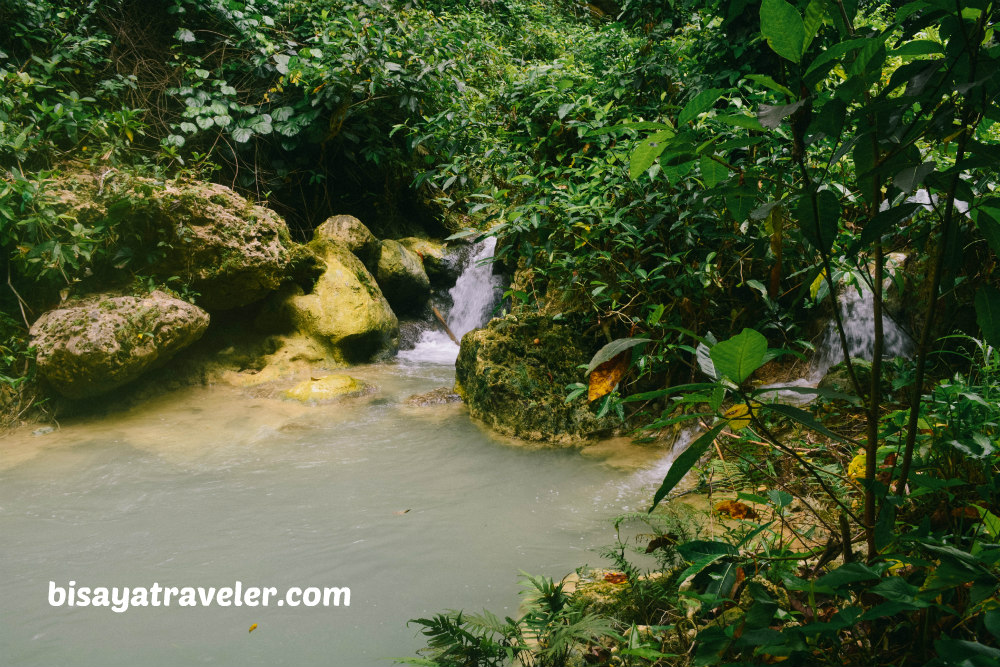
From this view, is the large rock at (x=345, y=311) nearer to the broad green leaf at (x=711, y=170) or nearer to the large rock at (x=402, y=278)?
the large rock at (x=402, y=278)

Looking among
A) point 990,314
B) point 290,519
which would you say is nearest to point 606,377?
point 290,519

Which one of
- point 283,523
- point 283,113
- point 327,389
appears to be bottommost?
point 283,523

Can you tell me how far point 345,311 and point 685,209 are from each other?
4298mm

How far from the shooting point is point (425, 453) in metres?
4.11

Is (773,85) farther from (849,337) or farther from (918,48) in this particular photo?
(849,337)

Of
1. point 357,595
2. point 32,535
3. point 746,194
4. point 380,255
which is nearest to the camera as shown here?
point 746,194

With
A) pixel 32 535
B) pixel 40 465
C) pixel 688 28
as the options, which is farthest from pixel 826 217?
pixel 688 28

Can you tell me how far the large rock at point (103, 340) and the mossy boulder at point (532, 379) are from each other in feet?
9.36

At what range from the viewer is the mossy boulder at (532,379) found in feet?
13.8

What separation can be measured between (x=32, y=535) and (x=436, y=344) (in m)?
5.42

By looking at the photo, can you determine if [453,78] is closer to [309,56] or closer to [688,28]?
[309,56]

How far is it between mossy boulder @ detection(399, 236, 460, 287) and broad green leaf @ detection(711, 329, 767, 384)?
26.3ft

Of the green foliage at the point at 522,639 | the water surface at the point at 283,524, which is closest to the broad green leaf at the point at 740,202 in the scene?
the green foliage at the point at 522,639

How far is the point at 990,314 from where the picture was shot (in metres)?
1.05
